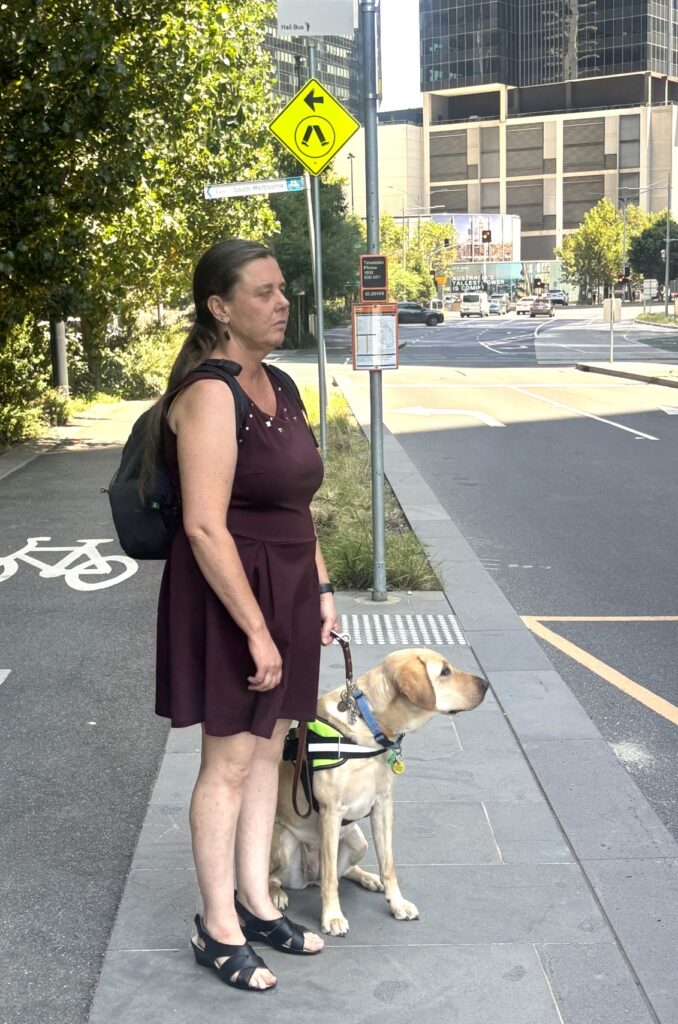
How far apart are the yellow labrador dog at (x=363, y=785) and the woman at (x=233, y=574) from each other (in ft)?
0.68

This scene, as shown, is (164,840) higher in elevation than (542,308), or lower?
higher

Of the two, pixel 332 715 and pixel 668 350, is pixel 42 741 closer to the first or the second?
pixel 332 715

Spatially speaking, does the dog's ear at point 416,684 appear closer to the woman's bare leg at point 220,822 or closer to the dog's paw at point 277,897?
the woman's bare leg at point 220,822

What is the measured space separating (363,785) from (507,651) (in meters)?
3.22

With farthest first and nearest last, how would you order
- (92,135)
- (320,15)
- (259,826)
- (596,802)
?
(92,135)
(320,15)
(596,802)
(259,826)

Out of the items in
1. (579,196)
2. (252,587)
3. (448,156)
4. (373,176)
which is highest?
(448,156)

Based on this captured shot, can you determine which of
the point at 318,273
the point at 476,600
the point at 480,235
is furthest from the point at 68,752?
the point at 480,235

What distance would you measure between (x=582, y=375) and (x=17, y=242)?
23.8 metres

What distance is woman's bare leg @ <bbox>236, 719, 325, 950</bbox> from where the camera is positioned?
342 cm

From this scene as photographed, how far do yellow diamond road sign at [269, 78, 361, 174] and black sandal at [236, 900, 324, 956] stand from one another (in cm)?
941

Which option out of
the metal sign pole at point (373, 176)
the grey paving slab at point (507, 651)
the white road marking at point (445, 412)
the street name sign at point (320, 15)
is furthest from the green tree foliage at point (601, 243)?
the grey paving slab at point (507, 651)

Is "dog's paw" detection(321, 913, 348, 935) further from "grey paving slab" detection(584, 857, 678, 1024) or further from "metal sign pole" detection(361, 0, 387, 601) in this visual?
"metal sign pole" detection(361, 0, 387, 601)

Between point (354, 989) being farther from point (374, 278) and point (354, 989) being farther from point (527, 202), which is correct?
point (527, 202)

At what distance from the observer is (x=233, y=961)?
333 centimetres
